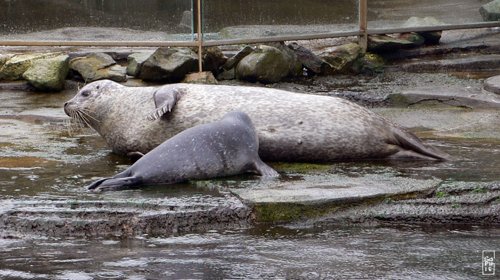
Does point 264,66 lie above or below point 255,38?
below

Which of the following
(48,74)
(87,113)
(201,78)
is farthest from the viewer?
(201,78)

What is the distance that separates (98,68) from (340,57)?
9.29 feet

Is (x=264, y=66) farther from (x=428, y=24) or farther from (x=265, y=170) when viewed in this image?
(x=265, y=170)

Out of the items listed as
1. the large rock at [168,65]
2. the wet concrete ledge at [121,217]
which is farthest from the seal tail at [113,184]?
the large rock at [168,65]

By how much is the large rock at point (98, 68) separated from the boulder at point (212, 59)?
0.95 metres

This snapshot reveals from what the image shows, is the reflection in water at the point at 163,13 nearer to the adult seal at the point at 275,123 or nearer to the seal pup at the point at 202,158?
the adult seal at the point at 275,123

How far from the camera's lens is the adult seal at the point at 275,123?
262 inches

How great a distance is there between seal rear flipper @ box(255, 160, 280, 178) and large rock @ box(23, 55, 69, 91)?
14.5 feet

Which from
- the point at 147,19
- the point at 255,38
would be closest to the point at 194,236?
the point at 147,19

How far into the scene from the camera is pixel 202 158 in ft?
19.9

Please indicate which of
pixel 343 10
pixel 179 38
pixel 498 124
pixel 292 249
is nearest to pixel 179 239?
pixel 292 249

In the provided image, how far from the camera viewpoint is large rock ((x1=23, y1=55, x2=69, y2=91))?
10.0 meters

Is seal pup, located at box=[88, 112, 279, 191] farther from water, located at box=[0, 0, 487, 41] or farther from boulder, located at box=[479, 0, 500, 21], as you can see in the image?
boulder, located at box=[479, 0, 500, 21]

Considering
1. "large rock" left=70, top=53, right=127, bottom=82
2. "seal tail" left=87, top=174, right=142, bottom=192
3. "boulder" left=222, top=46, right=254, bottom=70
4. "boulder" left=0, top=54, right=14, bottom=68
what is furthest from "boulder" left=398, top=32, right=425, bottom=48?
"seal tail" left=87, top=174, right=142, bottom=192
